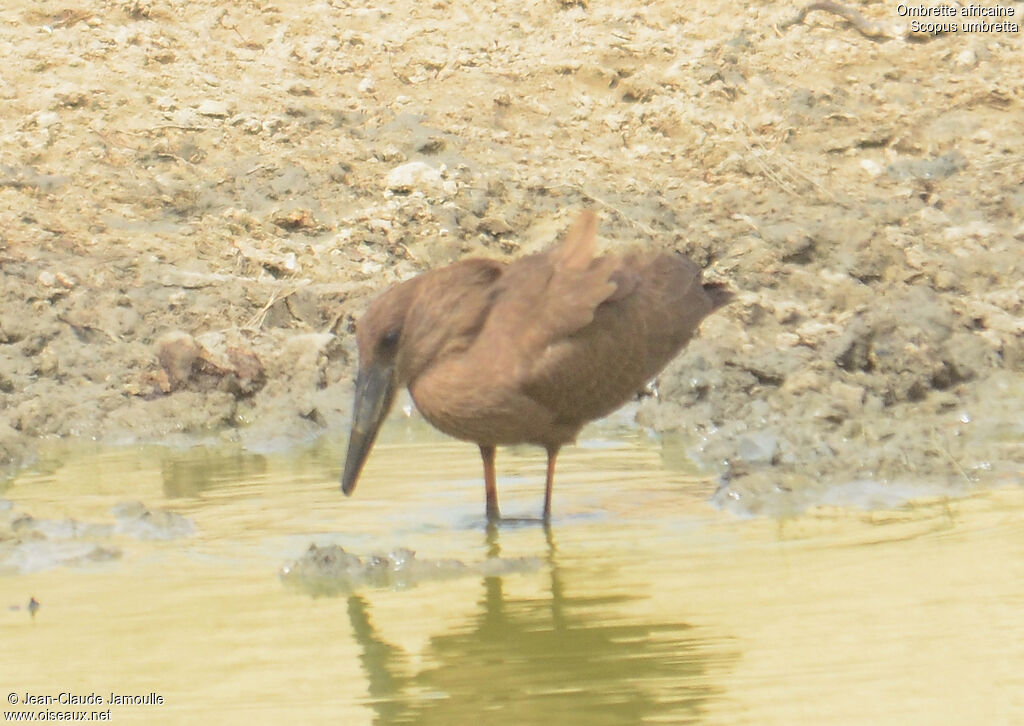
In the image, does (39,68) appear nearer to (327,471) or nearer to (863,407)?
(327,471)

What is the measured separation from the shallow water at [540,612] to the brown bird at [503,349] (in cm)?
39

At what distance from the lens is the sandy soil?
7527 mm

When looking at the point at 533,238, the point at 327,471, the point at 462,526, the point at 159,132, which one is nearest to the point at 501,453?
the point at 327,471

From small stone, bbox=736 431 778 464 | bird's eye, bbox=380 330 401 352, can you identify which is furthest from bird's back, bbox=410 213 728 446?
small stone, bbox=736 431 778 464

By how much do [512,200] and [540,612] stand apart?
15.9ft

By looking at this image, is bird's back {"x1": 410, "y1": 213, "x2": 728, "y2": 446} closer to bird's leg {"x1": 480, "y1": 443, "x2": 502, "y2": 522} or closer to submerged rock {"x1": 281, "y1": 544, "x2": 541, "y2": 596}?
bird's leg {"x1": 480, "y1": 443, "x2": 502, "y2": 522}

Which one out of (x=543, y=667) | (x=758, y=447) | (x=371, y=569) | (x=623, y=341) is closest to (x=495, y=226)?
(x=758, y=447)

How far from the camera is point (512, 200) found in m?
9.38

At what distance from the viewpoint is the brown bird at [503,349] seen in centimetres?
573

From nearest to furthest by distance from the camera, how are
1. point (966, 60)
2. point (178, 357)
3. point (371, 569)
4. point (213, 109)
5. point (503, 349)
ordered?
1. point (371, 569)
2. point (503, 349)
3. point (178, 357)
4. point (213, 109)
5. point (966, 60)

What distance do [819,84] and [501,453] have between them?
4626 millimetres

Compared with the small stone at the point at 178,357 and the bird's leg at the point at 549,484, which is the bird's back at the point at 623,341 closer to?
the bird's leg at the point at 549,484

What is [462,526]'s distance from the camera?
5969 millimetres

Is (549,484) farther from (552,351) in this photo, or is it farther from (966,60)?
(966,60)
